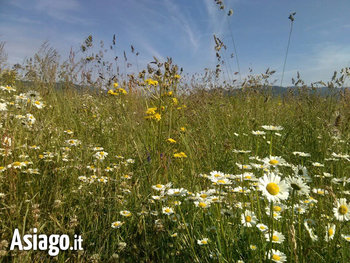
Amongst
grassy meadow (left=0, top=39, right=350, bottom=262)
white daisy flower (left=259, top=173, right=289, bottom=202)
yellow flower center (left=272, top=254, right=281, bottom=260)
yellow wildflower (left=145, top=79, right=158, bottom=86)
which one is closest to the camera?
white daisy flower (left=259, top=173, right=289, bottom=202)

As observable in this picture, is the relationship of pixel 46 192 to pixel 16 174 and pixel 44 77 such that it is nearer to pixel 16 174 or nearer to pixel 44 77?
pixel 16 174

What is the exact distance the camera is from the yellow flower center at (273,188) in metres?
0.86

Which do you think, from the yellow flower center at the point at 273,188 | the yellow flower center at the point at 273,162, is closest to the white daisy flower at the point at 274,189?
the yellow flower center at the point at 273,188

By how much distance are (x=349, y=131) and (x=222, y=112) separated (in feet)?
5.50

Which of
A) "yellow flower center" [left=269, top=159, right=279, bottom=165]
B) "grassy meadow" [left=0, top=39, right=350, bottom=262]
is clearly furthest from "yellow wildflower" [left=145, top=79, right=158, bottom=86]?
"yellow flower center" [left=269, top=159, right=279, bottom=165]

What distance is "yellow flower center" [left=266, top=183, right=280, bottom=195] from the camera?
2.82ft

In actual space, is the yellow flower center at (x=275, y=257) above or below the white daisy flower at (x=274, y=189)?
below

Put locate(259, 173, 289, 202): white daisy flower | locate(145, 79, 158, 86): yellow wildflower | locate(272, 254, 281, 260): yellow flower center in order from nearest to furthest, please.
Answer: locate(259, 173, 289, 202): white daisy flower < locate(272, 254, 281, 260): yellow flower center < locate(145, 79, 158, 86): yellow wildflower

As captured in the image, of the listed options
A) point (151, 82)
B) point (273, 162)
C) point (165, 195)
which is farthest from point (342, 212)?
point (151, 82)

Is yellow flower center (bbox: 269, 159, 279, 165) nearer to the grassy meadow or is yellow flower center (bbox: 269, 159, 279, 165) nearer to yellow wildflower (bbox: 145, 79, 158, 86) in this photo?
the grassy meadow

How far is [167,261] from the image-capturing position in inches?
48.3

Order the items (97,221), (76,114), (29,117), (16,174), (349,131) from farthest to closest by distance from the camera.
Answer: (76,114) < (349,131) < (29,117) < (16,174) < (97,221)

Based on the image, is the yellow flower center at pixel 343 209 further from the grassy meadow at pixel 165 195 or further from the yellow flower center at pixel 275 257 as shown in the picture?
the yellow flower center at pixel 275 257

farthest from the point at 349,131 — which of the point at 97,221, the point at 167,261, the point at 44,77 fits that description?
the point at 44,77
